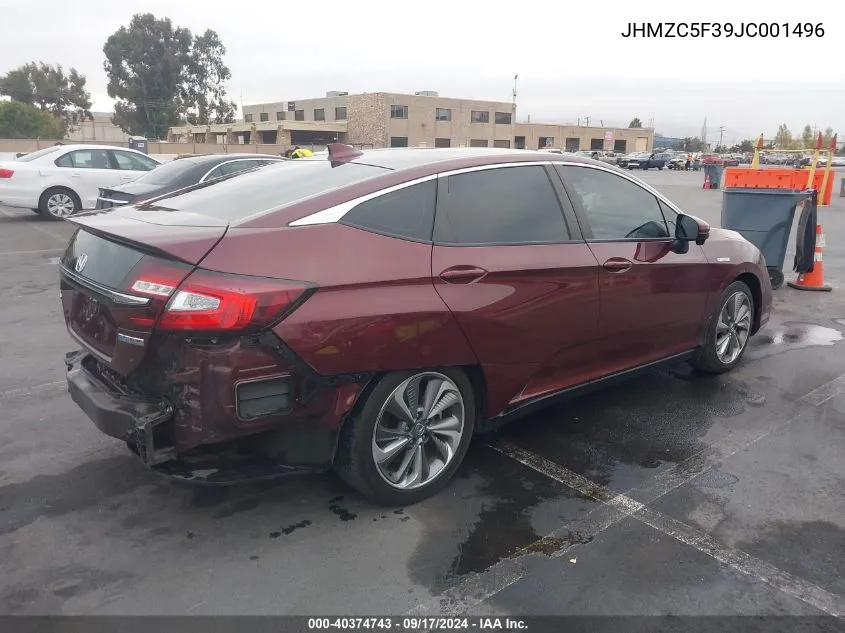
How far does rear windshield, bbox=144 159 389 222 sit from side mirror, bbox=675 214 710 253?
2.09m

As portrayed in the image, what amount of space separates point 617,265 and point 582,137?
297 feet

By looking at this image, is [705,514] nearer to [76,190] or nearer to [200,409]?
[200,409]

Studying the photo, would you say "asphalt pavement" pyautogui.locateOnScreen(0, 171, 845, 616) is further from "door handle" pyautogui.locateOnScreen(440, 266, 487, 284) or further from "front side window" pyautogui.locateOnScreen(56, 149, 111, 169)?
"front side window" pyautogui.locateOnScreen(56, 149, 111, 169)

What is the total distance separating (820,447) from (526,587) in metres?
2.38

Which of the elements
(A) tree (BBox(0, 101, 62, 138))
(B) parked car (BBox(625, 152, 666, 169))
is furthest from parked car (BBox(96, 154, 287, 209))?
(A) tree (BBox(0, 101, 62, 138))

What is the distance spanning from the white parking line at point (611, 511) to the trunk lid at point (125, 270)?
158 cm

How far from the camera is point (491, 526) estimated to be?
3197mm

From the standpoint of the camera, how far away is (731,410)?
4684 millimetres

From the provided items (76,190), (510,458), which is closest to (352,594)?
(510,458)

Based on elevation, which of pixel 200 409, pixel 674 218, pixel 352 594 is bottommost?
pixel 352 594

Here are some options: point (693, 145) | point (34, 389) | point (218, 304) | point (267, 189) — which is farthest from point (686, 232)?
point (693, 145)

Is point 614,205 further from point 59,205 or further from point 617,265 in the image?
point 59,205

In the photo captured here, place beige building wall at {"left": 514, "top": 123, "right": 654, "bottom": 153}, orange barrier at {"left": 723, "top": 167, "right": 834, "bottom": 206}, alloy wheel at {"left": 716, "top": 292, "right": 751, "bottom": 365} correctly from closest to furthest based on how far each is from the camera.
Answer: alloy wheel at {"left": 716, "top": 292, "right": 751, "bottom": 365} < orange barrier at {"left": 723, "top": 167, "right": 834, "bottom": 206} < beige building wall at {"left": 514, "top": 123, "right": 654, "bottom": 153}

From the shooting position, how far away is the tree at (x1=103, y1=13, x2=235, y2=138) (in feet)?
209
